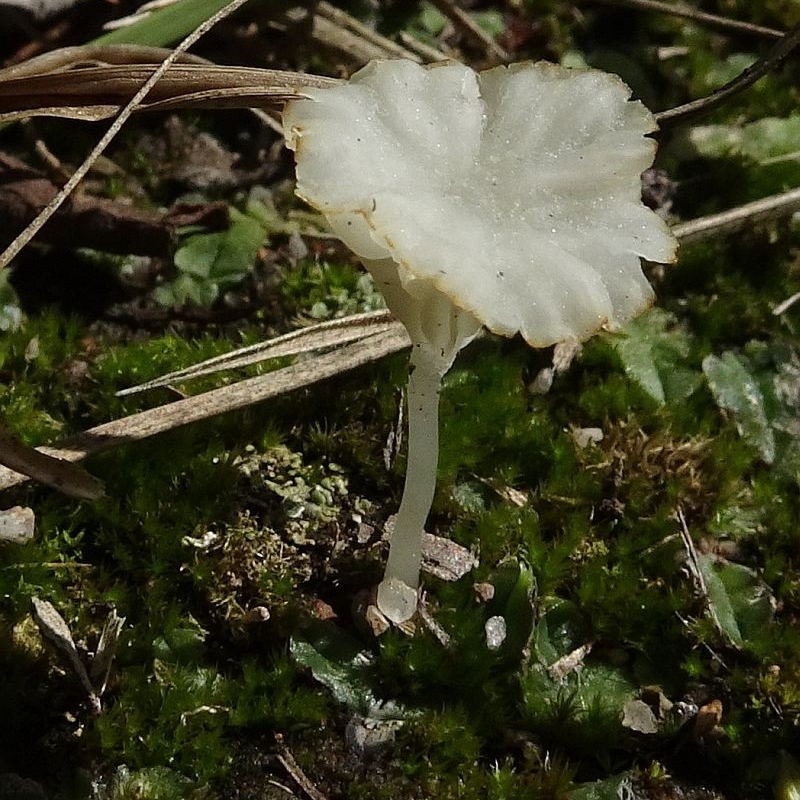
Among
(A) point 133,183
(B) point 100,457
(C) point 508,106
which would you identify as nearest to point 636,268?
(C) point 508,106

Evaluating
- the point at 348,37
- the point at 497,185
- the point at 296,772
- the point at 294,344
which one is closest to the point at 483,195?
the point at 497,185

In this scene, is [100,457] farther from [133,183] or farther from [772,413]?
[772,413]

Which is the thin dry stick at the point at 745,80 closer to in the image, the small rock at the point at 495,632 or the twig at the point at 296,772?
the small rock at the point at 495,632

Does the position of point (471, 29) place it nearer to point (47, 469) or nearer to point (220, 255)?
point (220, 255)

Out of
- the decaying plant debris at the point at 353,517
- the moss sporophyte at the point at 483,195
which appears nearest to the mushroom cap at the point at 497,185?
the moss sporophyte at the point at 483,195

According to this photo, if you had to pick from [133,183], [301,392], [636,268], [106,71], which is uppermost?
[106,71]

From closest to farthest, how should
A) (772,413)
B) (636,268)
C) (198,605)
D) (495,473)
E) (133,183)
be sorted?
(636,268), (198,605), (495,473), (772,413), (133,183)

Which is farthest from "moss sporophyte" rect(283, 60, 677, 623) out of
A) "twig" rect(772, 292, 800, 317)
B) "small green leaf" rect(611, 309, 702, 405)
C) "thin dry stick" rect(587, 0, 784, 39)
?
"thin dry stick" rect(587, 0, 784, 39)
